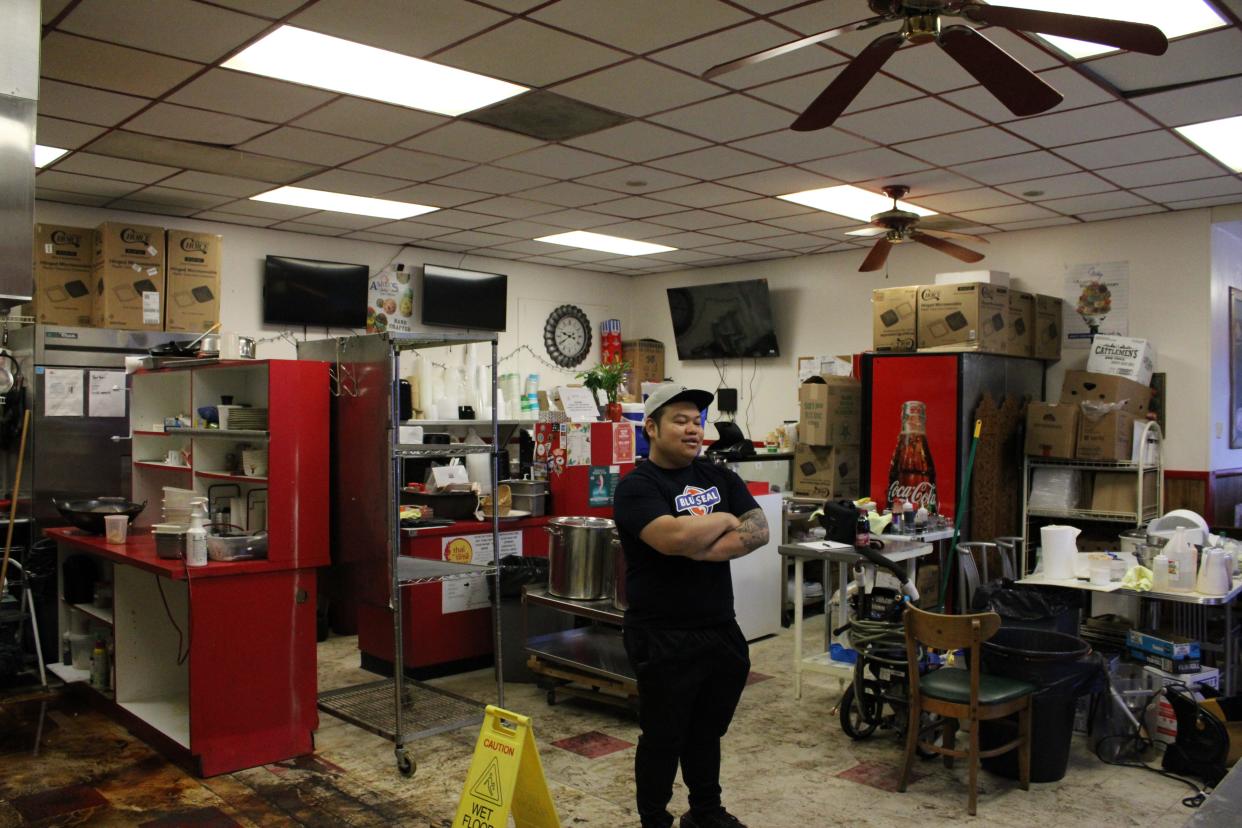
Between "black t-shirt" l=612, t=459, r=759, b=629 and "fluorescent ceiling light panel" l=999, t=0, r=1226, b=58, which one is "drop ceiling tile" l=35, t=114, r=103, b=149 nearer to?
"black t-shirt" l=612, t=459, r=759, b=629

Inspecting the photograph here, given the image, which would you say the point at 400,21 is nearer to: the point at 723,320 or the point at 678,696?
the point at 678,696

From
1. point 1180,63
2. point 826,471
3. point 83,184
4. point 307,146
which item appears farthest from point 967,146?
point 83,184

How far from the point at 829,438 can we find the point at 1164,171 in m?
2.81

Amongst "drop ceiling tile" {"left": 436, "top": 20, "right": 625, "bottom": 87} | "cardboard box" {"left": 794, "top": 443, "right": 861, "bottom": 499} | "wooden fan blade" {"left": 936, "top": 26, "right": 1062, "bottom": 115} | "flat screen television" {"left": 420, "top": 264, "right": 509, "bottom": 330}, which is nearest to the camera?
"wooden fan blade" {"left": 936, "top": 26, "right": 1062, "bottom": 115}

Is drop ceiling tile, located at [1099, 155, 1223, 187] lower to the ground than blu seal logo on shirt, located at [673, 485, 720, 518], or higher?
higher

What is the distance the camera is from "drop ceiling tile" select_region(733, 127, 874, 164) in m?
5.45

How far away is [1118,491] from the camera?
6.88m

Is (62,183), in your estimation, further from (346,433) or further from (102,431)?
(346,433)

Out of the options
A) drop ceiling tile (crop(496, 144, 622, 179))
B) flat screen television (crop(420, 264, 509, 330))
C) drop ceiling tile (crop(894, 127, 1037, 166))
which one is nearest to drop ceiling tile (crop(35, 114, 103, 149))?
drop ceiling tile (crop(496, 144, 622, 179))

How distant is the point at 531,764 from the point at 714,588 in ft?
2.75

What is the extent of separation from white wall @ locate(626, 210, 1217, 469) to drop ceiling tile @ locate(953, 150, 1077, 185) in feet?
6.03

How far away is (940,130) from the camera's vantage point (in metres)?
5.33

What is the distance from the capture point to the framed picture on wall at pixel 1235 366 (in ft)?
25.1

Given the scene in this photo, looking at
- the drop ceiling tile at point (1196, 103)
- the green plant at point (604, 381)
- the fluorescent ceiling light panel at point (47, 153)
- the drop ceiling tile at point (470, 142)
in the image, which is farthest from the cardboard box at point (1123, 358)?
the fluorescent ceiling light panel at point (47, 153)
